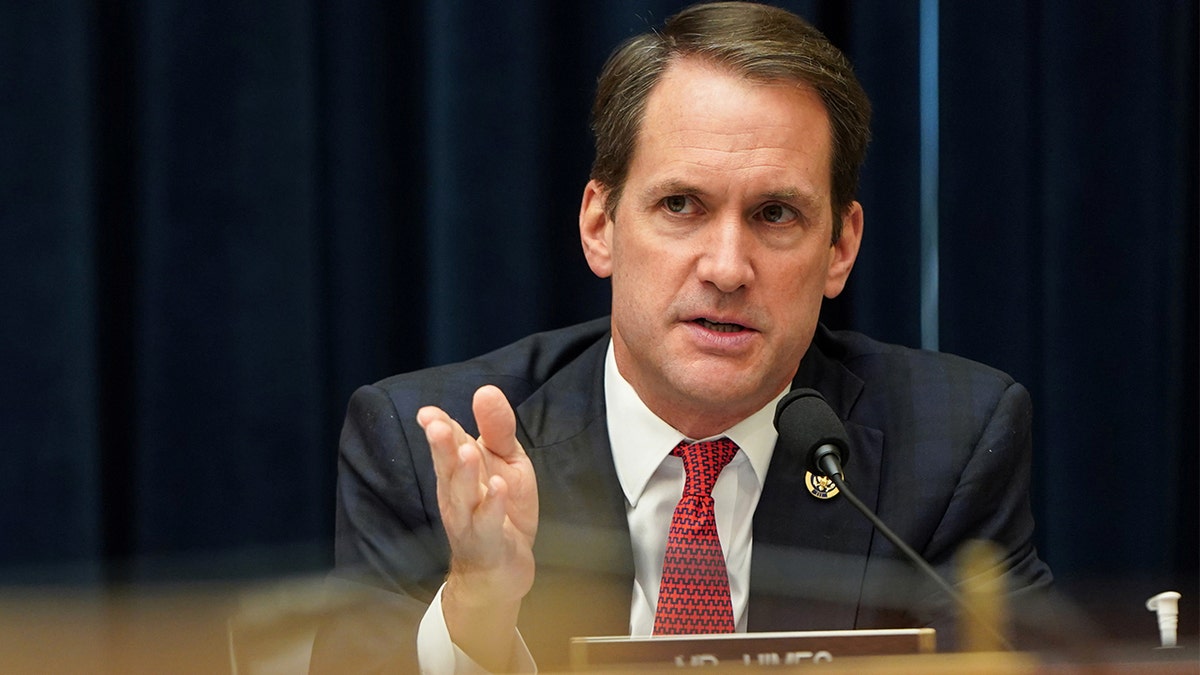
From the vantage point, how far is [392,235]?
7.83ft

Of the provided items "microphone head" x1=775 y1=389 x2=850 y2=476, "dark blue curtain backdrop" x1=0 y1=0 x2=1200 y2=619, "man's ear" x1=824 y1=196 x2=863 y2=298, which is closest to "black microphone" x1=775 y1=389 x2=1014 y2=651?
"microphone head" x1=775 y1=389 x2=850 y2=476

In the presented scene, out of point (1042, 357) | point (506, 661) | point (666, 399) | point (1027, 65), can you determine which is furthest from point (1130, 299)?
point (506, 661)

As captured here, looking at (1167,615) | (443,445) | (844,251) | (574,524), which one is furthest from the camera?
(844,251)

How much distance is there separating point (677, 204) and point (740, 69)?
0.20 metres

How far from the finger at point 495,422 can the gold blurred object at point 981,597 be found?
0.51 m

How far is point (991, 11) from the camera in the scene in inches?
98.8

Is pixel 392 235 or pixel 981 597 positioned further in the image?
pixel 392 235

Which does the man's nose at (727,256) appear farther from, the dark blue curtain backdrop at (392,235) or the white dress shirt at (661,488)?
the dark blue curtain backdrop at (392,235)

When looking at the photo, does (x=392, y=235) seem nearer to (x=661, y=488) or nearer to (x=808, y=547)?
(x=661, y=488)

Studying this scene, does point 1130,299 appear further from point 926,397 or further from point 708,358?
point 708,358

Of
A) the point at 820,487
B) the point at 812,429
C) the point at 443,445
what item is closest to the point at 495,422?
the point at 443,445

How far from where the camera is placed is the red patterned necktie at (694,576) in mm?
1735

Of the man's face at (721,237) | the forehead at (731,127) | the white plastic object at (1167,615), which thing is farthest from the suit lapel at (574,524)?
the white plastic object at (1167,615)

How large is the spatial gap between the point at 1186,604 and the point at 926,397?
37.1 inches
